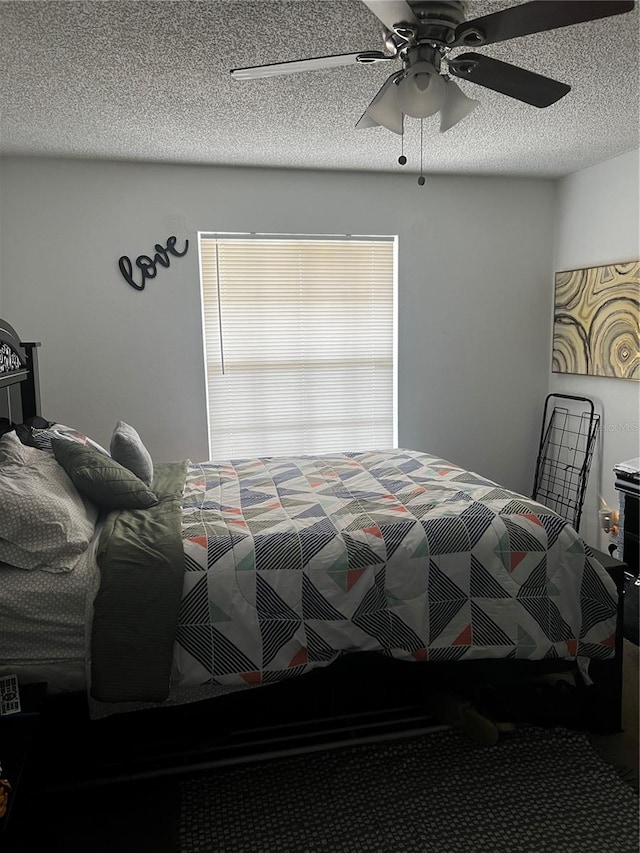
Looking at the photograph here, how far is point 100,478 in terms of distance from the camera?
2373 mm

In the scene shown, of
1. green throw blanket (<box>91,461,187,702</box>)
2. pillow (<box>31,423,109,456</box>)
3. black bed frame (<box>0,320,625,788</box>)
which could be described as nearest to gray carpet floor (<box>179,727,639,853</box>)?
black bed frame (<box>0,320,625,788</box>)

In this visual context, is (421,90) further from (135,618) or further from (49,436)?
(49,436)

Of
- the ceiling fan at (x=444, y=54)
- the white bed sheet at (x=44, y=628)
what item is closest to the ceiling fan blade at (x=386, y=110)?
the ceiling fan at (x=444, y=54)

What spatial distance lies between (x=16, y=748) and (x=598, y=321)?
3.72 m

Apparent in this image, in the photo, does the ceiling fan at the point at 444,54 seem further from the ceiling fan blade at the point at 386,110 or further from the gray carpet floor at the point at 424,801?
the gray carpet floor at the point at 424,801

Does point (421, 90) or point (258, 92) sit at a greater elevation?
point (258, 92)

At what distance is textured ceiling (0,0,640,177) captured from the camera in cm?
199

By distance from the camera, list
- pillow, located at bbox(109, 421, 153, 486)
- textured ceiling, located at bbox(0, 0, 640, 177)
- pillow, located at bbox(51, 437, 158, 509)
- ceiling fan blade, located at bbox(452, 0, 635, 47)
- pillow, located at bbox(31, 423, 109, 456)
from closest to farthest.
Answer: ceiling fan blade, located at bbox(452, 0, 635, 47) < textured ceiling, located at bbox(0, 0, 640, 177) < pillow, located at bbox(51, 437, 158, 509) < pillow, located at bbox(31, 423, 109, 456) < pillow, located at bbox(109, 421, 153, 486)

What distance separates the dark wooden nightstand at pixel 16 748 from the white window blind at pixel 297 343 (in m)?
2.35

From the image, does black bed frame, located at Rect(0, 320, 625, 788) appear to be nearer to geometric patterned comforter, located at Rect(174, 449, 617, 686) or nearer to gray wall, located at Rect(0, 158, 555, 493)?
geometric patterned comforter, located at Rect(174, 449, 617, 686)

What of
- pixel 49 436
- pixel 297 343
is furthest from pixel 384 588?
pixel 297 343

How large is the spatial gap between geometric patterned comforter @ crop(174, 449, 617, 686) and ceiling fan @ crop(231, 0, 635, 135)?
1.41 m

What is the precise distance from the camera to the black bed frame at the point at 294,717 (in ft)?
6.69

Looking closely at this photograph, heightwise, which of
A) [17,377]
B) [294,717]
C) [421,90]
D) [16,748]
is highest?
[421,90]
